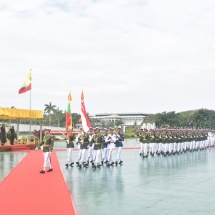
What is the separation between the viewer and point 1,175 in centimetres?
1163

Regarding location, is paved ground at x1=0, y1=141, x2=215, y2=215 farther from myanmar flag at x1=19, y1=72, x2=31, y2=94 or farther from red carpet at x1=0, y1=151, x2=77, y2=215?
myanmar flag at x1=19, y1=72, x2=31, y2=94

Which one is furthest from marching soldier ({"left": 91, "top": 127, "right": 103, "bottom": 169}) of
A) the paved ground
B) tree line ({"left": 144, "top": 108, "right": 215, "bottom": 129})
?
tree line ({"left": 144, "top": 108, "right": 215, "bottom": 129})

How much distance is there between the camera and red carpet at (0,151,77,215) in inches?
253

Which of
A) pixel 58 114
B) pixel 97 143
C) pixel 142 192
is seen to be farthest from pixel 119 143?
pixel 58 114

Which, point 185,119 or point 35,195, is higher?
point 185,119

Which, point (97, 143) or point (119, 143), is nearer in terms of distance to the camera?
point (97, 143)

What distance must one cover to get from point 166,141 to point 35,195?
13.8 m

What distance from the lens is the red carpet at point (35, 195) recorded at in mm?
6418

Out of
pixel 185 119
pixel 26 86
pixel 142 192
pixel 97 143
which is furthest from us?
pixel 185 119

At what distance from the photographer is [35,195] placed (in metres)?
7.93

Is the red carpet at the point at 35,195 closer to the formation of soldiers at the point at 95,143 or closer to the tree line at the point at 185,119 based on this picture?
the formation of soldiers at the point at 95,143

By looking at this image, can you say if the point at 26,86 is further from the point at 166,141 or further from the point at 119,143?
the point at 119,143

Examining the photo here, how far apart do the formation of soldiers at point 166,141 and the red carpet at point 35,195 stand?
8895 mm

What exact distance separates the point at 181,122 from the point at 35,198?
7691 cm
